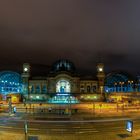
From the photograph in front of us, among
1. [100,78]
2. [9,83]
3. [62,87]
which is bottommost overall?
[62,87]

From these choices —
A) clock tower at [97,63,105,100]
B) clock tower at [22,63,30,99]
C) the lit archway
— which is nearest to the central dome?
clock tower at [97,63,105,100]

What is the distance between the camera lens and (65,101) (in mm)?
143750

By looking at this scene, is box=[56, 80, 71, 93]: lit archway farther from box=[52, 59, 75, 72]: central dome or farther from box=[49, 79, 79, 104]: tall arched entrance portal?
box=[52, 59, 75, 72]: central dome

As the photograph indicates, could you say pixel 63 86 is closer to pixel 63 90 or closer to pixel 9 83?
pixel 63 90

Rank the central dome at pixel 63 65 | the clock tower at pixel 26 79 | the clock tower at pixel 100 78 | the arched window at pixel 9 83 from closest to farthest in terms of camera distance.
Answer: the clock tower at pixel 26 79, the clock tower at pixel 100 78, the central dome at pixel 63 65, the arched window at pixel 9 83

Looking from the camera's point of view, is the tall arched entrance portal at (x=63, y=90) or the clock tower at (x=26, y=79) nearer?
the tall arched entrance portal at (x=63, y=90)

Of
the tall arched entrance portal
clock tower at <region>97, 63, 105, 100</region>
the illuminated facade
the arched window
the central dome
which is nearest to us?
the tall arched entrance portal

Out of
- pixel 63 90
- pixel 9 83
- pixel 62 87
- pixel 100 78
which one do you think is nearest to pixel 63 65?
pixel 62 87

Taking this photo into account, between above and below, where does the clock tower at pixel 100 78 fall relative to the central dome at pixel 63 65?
below

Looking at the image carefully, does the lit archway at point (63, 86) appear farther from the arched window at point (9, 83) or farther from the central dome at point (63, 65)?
the arched window at point (9, 83)

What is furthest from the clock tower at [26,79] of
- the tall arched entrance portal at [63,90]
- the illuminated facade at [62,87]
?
the tall arched entrance portal at [63,90]

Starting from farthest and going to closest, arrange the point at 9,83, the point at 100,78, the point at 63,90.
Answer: the point at 9,83
the point at 100,78
the point at 63,90

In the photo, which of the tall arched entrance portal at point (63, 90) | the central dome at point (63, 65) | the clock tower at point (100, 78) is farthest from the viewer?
the central dome at point (63, 65)

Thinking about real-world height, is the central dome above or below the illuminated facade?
above
